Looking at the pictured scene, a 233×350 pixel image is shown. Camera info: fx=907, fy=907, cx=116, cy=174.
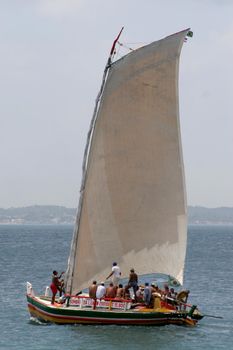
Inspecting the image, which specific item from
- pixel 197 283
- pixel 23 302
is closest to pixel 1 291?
pixel 23 302

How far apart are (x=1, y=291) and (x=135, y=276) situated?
20.9m

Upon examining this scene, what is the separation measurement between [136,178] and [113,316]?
7.18m

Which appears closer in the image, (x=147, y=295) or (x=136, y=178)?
(x=147, y=295)

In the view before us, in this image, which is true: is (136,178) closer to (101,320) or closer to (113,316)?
(113,316)

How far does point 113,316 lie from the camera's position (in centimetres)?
4366

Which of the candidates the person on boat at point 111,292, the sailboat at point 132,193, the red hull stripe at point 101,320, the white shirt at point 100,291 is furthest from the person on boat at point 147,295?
the white shirt at point 100,291

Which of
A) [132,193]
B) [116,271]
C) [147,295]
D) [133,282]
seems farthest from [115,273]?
[132,193]

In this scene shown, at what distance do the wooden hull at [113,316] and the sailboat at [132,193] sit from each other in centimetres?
5

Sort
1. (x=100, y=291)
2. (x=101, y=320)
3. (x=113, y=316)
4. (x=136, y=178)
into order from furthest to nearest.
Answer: (x=136, y=178)
(x=100, y=291)
(x=101, y=320)
(x=113, y=316)

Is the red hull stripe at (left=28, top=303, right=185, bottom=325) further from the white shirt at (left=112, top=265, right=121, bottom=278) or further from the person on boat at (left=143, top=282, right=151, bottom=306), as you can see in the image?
the white shirt at (left=112, top=265, right=121, bottom=278)

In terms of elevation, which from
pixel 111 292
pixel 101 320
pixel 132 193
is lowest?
pixel 101 320

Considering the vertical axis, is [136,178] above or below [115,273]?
above

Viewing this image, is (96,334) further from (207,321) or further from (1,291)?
(1,291)

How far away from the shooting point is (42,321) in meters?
46.2
